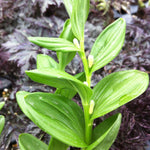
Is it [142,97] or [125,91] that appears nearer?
[125,91]

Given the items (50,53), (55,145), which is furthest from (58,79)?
(50,53)

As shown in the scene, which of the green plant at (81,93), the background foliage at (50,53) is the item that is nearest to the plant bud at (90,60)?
the green plant at (81,93)

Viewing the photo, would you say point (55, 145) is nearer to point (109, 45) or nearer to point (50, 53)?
point (109, 45)

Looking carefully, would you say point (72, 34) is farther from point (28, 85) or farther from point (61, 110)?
point (28, 85)

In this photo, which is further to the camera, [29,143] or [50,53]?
[50,53]

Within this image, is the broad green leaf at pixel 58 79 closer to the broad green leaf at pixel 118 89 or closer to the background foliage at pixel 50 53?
the broad green leaf at pixel 118 89

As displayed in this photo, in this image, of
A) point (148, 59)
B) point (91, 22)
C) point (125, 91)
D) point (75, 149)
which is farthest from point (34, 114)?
point (91, 22)

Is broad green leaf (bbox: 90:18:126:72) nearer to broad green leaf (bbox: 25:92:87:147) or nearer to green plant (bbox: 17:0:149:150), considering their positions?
green plant (bbox: 17:0:149:150)
